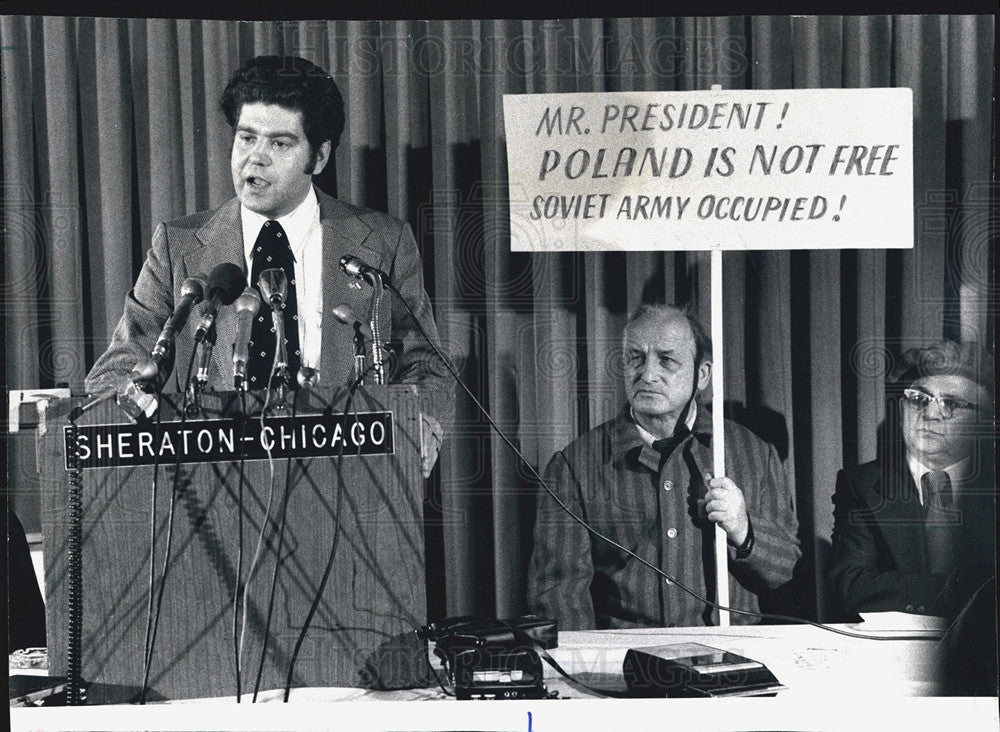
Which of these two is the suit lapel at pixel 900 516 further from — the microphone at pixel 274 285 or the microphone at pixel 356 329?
the microphone at pixel 274 285

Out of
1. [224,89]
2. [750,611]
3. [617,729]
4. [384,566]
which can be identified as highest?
[224,89]

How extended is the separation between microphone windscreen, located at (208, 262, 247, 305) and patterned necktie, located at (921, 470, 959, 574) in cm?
222

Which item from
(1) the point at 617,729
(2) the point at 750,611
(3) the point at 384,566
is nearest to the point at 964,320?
(2) the point at 750,611

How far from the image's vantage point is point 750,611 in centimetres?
302

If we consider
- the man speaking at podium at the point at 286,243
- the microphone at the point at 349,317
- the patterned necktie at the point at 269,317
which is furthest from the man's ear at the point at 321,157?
the microphone at the point at 349,317

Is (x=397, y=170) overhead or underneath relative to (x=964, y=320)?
overhead

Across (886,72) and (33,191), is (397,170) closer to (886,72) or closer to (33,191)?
(33,191)

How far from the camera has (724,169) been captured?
9.96 feet

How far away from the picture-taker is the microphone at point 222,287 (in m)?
3.01

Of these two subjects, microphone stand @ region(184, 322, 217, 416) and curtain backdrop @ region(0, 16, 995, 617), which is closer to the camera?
microphone stand @ region(184, 322, 217, 416)

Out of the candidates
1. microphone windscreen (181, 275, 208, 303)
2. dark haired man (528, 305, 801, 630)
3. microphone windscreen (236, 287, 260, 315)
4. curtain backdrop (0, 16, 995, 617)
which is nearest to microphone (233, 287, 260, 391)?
microphone windscreen (236, 287, 260, 315)

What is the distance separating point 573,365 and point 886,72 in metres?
1.34

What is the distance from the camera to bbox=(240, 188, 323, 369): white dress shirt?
119 inches

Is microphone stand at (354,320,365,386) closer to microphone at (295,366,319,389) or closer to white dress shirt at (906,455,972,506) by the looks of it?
microphone at (295,366,319,389)
